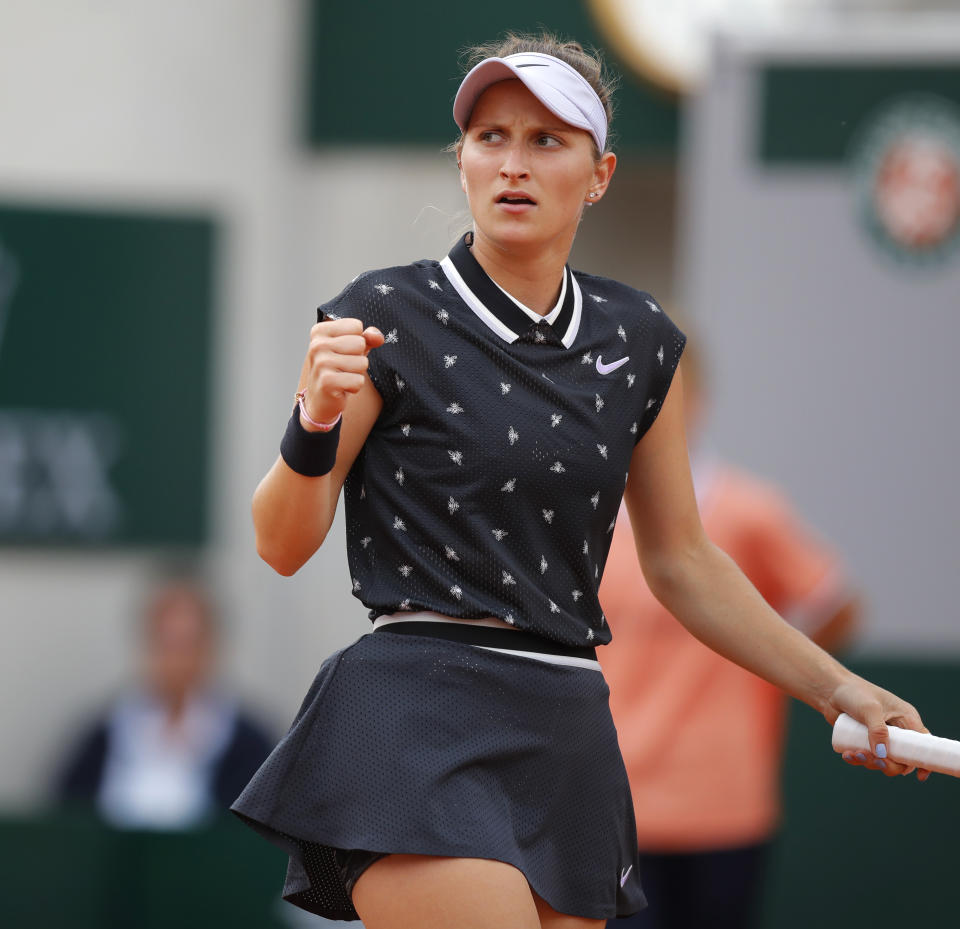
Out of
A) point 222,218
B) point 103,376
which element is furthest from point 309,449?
point 222,218

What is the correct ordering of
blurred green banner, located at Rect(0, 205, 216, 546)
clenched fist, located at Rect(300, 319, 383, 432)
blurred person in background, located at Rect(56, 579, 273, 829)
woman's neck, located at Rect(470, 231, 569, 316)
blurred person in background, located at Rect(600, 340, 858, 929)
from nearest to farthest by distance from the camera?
clenched fist, located at Rect(300, 319, 383, 432)
woman's neck, located at Rect(470, 231, 569, 316)
blurred person in background, located at Rect(600, 340, 858, 929)
blurred person in background, located at Rect(56, 579, 273, 829)
blurred green banner, located at Rect(0, 205, 216, 546)

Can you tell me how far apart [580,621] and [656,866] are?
209cm

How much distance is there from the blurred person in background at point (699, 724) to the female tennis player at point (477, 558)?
1.82 m

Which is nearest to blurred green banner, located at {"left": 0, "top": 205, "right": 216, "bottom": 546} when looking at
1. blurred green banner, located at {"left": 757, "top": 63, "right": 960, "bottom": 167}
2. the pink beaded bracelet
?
blurred green banner, located at {"left": 757, "top": 63, "right": 960, "bottom": 167}

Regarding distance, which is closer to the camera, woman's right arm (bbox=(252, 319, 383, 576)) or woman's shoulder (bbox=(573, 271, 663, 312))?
woman's right arm (bbox=(252, 319, 383, 576))

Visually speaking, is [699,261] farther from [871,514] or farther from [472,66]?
[472,66]

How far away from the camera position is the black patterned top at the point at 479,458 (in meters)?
2.00

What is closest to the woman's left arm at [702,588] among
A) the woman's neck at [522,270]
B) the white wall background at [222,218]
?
the woman's neck at [522,270]

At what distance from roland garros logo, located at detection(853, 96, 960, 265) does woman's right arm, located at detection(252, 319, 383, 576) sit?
3.40 m

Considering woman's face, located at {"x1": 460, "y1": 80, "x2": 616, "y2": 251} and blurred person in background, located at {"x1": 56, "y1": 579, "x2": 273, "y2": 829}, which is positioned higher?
woman's face, located at {"x1": 460, "y1": 80, "x2": 616, "y2": 251}

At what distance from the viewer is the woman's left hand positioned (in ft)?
6.88

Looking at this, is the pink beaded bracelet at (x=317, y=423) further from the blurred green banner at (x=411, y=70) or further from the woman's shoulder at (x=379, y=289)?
the blurred green banner at (x=411, y=70)

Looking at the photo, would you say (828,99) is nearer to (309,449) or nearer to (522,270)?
(522,270)

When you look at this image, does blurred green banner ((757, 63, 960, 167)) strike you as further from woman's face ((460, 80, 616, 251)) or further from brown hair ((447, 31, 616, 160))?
woman's face ((460, 80, 616, 251))
